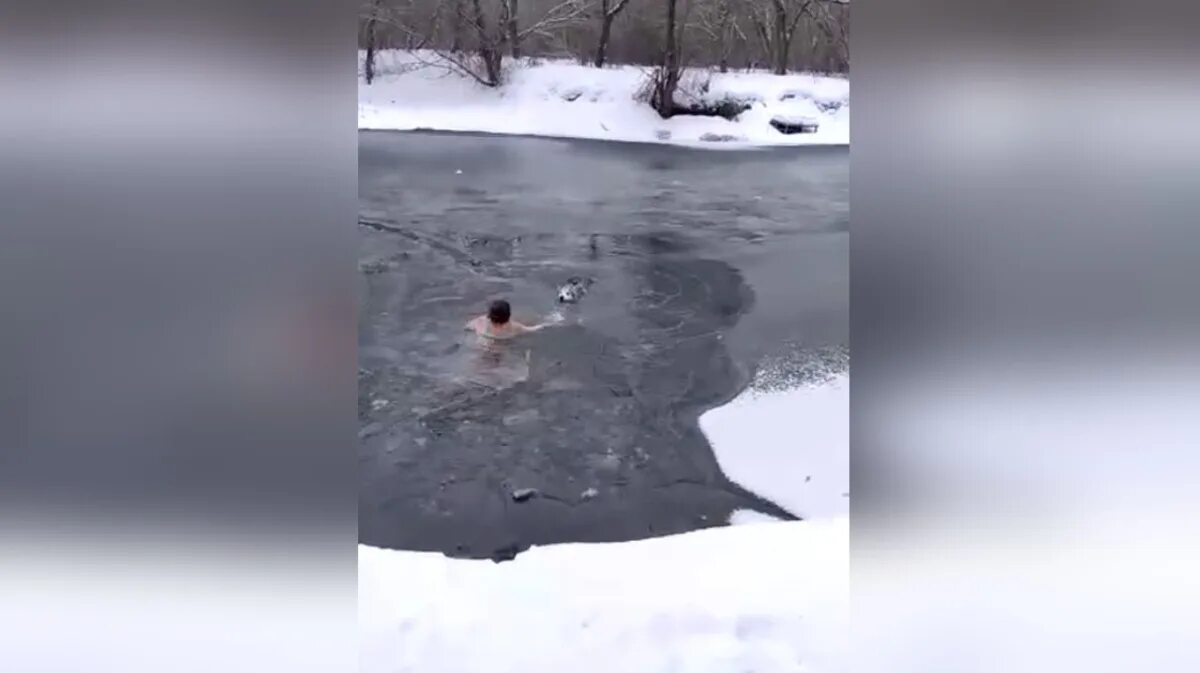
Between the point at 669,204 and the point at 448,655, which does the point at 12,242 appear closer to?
the point at 448,655

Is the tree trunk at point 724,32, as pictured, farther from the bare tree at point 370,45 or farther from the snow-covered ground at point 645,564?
the bare tree at point 370,45

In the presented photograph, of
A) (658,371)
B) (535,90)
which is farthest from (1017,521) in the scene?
(535,90)

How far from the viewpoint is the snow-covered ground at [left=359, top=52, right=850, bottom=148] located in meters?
1.68

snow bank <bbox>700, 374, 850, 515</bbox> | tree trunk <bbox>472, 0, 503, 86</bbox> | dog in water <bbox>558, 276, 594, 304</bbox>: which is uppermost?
tree trunk <bbox>472, 0, 503, 86</bbox>

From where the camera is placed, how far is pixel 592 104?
1.87 m

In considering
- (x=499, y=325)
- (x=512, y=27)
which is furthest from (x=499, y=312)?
(x=512, y=27)

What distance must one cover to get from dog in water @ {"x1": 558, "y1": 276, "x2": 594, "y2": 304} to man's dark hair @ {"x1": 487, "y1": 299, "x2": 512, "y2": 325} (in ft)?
0.37

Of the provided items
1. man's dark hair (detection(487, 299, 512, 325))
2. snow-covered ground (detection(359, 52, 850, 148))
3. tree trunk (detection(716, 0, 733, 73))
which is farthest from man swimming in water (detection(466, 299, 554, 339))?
tree trunk (detection(716, 0, 733, 73))

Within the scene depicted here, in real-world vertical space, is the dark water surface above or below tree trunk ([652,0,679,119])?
below

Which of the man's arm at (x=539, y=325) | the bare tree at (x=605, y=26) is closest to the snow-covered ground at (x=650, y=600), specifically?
the man's arm at (x=539, y=325)

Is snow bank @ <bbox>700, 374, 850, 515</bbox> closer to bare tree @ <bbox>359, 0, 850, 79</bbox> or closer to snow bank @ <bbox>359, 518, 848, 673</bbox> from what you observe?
snow bank @ <bbox>359, 518, 848, 673</bbox>

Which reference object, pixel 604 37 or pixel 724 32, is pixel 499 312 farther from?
pixel 724 32

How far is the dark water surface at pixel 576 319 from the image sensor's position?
1782 mm

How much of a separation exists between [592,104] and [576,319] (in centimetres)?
46
